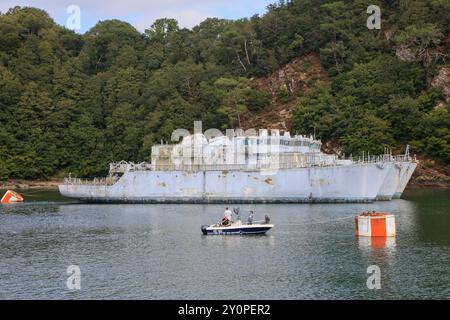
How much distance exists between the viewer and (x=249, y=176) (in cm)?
6975

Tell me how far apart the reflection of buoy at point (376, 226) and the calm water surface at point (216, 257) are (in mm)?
815

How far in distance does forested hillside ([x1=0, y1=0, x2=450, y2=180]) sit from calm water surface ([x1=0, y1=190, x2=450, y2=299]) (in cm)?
4178

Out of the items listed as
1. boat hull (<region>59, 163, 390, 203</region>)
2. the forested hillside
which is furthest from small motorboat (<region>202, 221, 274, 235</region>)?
the forested hillside

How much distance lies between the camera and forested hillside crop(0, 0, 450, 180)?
326 feet

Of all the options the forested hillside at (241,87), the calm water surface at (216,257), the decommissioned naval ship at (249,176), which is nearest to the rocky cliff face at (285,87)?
the forested hillside at (241,87)

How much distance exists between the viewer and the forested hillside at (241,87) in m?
99.2

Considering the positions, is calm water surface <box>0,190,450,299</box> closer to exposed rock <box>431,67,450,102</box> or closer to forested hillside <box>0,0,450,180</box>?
forested hillside <box>0,0,450,180</box>

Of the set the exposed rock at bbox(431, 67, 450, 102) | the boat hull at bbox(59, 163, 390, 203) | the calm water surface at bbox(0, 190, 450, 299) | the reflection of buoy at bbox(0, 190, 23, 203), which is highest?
the exposed rock at bbox(431, 67, 450, 102)

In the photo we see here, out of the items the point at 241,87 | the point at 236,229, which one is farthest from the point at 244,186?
the point at 241,87

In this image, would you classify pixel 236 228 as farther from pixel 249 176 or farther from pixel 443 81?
pixel 443 81

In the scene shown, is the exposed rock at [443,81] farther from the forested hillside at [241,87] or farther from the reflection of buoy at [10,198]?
the reflection of buoy at [10,198]

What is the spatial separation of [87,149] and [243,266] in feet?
266

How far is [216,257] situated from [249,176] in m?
31.1
